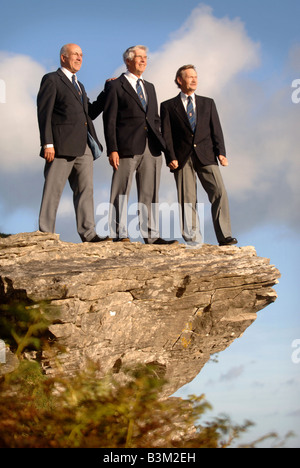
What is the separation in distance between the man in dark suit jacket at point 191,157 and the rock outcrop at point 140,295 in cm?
53

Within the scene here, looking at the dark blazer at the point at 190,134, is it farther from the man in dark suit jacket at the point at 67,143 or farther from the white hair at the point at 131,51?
the man in dark suit jacket at the point at 67,143

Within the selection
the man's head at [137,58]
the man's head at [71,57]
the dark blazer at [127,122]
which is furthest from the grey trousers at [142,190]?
the man's head at [71,57]

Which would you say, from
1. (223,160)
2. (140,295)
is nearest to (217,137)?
(223,160)

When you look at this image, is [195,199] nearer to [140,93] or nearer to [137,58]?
[140,93]

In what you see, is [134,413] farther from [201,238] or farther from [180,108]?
[180,108]

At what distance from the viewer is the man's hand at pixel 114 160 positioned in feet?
34.3

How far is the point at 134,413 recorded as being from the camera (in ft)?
18.7

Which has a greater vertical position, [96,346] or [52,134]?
[52,134]

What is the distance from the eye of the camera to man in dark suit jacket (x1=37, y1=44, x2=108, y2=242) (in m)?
10.1

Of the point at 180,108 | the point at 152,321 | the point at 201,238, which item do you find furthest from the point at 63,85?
the point at 152,321

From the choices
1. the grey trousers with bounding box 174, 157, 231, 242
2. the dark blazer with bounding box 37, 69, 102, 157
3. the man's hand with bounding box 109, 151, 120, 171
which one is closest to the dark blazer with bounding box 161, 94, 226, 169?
the grey trousers with bounding box 174, 157, 231, 242

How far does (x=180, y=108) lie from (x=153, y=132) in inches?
33.2

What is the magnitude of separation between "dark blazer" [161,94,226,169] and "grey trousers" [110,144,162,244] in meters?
0.43

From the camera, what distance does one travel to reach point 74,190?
10555 millimetres
